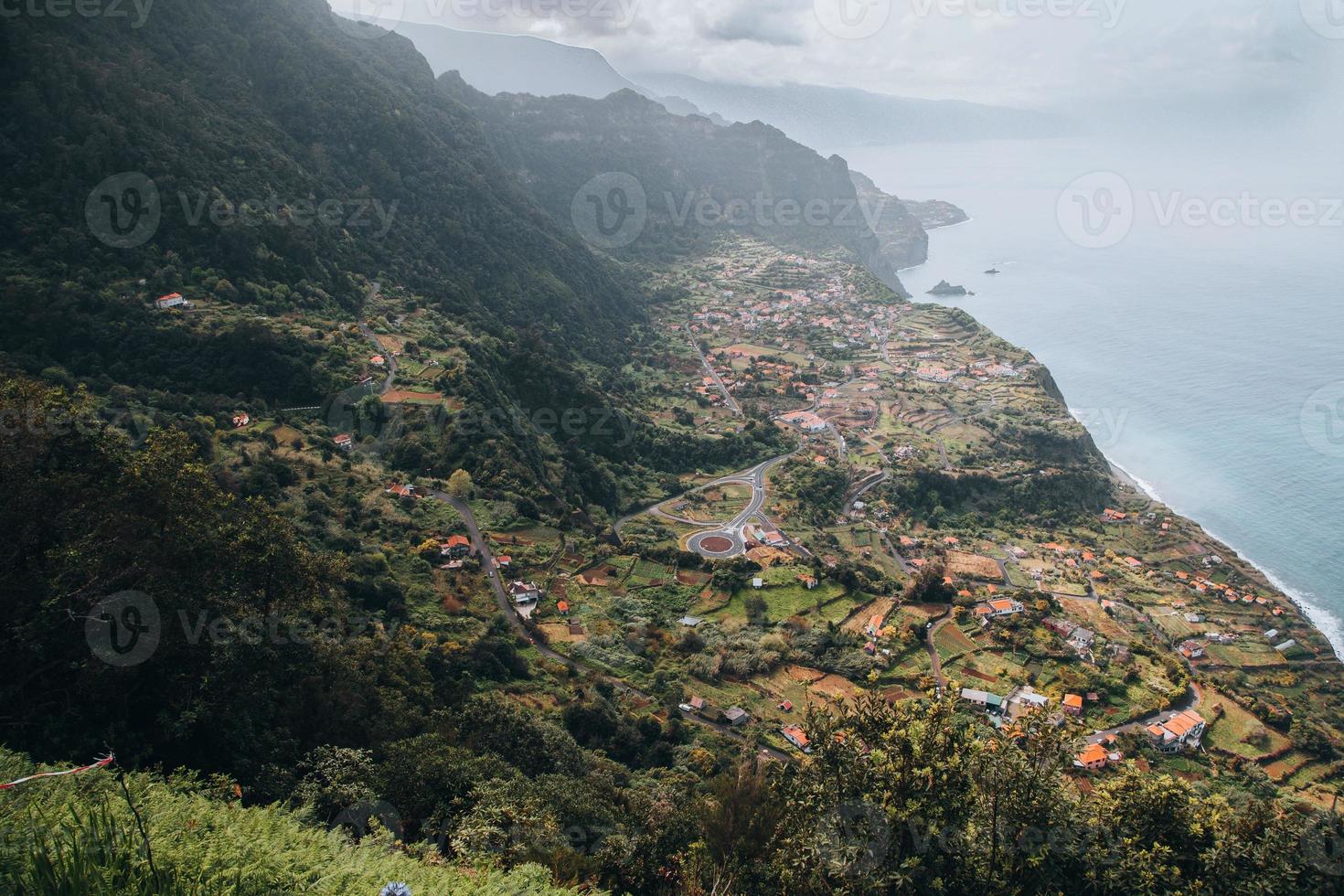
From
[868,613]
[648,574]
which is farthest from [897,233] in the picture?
[648,574]

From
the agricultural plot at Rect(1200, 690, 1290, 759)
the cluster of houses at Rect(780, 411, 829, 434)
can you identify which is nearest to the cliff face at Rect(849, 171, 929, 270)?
the cluster of houses at Rect(780, 411, 829, 434)

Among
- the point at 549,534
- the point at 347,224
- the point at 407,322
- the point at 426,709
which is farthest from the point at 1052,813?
the point at 347,224

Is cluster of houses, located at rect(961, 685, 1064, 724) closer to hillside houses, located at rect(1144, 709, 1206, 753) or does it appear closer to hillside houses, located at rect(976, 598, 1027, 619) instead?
hillside houses, located at rect(1144, 709, 1206, 753)

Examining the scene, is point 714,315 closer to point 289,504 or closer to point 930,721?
point 289,504

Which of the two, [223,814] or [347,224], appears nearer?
[223,814]

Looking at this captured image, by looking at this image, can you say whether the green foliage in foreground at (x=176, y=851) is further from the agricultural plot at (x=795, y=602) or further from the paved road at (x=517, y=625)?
the agricultural plot at (x=795, y=602)

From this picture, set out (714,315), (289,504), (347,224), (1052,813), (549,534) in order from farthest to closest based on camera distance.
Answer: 1. (714,315)
2. (347,224)
3. (549,534)
4. (289,504)
5. (1052,813)

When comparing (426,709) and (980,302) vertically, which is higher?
(980,302)

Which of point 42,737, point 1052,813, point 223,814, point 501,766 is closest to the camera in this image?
point 223,814
